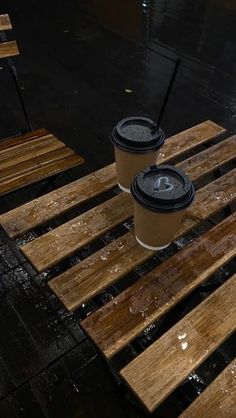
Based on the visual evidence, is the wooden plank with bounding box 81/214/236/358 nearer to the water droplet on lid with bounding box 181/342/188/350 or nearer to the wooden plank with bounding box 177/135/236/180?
the water droplet on lid with bounding box 181/342/188/350

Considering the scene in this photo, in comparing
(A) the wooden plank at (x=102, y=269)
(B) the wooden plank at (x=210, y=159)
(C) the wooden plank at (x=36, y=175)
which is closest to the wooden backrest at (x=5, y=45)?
(C) the wooden plank at (x=36, y=175)

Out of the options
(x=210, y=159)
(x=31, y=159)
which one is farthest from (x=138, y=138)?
(x=31, y=159)

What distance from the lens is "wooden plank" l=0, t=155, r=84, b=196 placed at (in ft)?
7.41

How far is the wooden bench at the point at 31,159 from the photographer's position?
233 cm

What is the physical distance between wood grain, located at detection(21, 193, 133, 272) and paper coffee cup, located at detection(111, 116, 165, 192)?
0.24m

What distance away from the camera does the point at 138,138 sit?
1.55m

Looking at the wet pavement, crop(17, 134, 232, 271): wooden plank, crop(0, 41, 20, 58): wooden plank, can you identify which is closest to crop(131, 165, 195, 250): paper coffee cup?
crop(17, 134, 232, 271): wooden plank

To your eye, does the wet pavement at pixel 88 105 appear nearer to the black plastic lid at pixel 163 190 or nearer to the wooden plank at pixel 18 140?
the wooden plank at pixel 18 140

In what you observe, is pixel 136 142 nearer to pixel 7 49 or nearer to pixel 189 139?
pixel 189 139

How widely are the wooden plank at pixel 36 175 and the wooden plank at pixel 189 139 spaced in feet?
2.04

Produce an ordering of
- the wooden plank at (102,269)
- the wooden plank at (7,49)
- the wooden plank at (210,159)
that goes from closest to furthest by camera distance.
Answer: the wooden plank at (102,269) → the wooden plank at (210,159) → the wooden plank at (7,49)

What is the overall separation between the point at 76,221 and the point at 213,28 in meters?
5.80

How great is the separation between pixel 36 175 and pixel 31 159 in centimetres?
19

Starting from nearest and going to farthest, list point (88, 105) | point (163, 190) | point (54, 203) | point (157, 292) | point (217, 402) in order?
point (217, 402), point (163, 190), point (157, 292), point (54, 203), point (88, 105)
